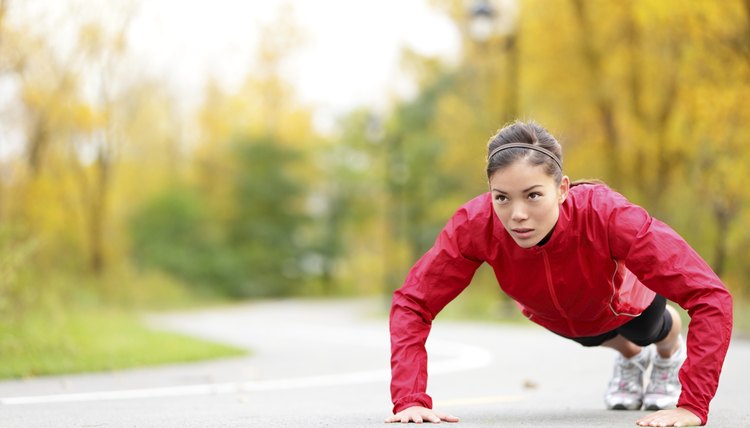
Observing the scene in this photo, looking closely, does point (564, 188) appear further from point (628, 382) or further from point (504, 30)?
point (504, 30)

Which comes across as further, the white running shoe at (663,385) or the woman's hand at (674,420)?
the white running shoe at (663,385)

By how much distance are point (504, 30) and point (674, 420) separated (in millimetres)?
23426

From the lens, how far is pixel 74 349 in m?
10.0

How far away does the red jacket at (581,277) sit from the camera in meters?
4.06

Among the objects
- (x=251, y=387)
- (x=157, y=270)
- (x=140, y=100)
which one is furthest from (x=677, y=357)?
A: (x=157, y=270)

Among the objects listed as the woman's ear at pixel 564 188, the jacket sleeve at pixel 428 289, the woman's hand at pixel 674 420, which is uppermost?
the woman's ear at pixel 564 188

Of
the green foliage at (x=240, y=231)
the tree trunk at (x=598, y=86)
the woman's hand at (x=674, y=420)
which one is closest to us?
the woman's hand at (x=674, y=420)

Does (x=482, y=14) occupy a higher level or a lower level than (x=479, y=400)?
higher

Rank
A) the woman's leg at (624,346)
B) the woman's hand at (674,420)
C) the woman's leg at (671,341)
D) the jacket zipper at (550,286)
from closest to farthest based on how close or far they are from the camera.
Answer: the woman's hand at (674,420)
the jacket zipper at (550,286)
the woman's leg at (671,341)
the woman's leg at (624,346)

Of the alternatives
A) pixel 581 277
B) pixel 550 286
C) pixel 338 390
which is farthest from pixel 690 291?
pixel 338 390

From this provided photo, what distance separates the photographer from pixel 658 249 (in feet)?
13.4

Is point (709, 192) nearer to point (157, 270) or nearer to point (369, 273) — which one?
point (157, 270)

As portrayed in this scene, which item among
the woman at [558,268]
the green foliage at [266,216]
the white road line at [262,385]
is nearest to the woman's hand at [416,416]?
the woman at [558,268]

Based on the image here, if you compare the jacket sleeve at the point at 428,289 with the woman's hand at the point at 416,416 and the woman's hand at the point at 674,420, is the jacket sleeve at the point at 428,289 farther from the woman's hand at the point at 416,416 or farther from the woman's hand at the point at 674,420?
the woman's hand at the point at 674,420
